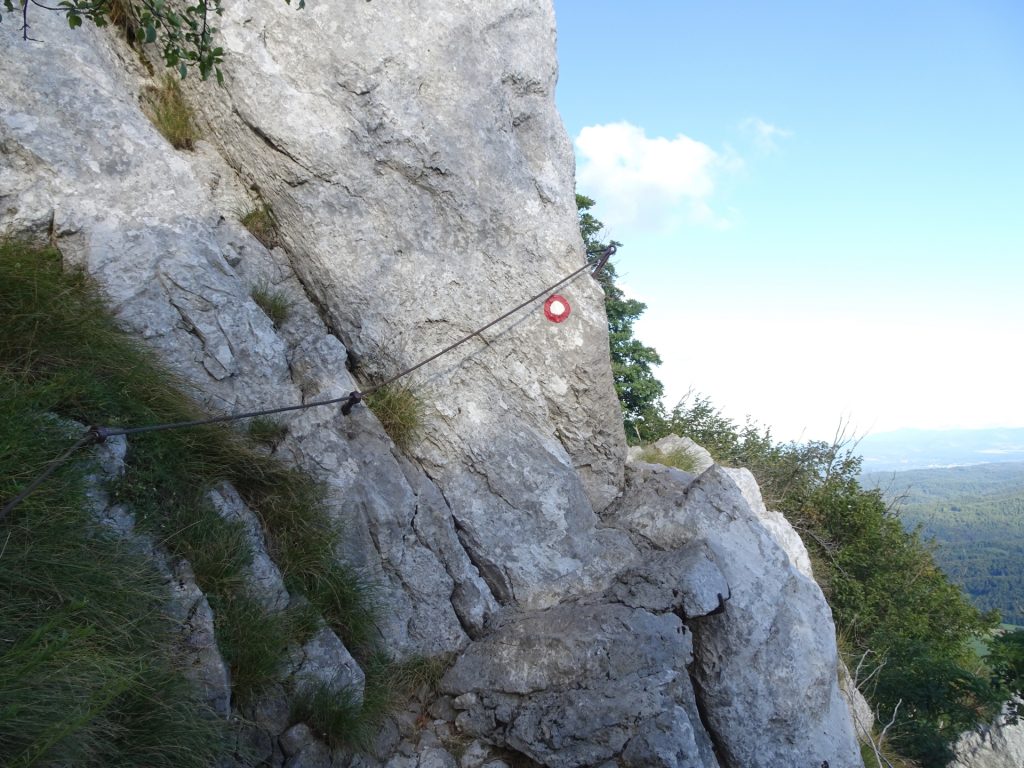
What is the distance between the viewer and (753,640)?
5484 mm

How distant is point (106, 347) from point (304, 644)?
211 cm

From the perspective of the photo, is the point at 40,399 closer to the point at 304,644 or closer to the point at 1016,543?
the point at 304,644

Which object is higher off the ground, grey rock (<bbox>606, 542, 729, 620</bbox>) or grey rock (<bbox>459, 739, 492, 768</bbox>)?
grey rock (<bbox>606, 542, 729, 620</bbox>)

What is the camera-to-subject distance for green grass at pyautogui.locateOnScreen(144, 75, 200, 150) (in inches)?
227

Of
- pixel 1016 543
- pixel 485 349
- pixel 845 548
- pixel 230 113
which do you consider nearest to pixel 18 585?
pixel 485 349

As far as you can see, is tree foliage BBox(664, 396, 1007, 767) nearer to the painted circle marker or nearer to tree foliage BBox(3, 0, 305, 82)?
the painted circle marker

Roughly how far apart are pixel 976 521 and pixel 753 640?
110132 millimetres

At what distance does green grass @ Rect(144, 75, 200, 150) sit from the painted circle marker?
330 cm

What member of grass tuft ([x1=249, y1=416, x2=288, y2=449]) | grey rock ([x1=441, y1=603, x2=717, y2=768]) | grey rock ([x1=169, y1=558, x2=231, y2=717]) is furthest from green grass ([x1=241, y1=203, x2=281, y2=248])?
grey rock ([x1=441, y1=603, x2=717, y2=768])

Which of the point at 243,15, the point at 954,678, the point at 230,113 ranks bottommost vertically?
the point at 954,678

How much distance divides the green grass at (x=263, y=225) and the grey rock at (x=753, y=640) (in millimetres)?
3746

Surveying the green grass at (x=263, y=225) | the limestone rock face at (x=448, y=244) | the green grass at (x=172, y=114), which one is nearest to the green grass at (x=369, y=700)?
the limestone rock face at (x=448, y=244)

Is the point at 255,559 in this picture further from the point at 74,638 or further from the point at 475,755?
the point at 475,755

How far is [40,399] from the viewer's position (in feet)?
11.8
